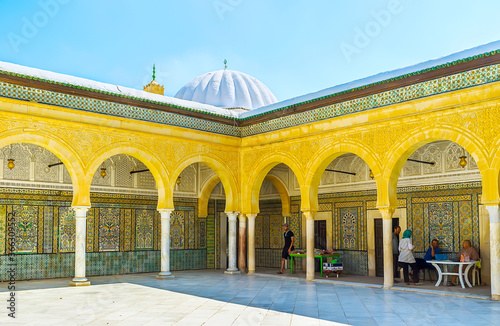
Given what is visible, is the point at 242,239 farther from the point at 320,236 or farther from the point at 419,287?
the point at 419,287

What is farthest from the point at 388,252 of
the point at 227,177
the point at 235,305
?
the point at 227,177

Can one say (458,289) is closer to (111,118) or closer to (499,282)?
(499,282)

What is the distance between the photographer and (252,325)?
5262 mm

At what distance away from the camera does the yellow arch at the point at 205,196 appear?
40.0ft

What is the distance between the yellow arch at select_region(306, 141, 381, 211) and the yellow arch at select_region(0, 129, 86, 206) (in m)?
→ 3.86

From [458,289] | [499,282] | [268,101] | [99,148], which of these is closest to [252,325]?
[499,282]

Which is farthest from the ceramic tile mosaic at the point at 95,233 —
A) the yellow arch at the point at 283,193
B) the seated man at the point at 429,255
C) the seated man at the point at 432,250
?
the seated man at the point at 432,250

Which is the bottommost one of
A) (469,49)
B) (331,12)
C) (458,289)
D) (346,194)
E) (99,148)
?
(458,289)

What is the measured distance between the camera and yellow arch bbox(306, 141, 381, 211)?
332 inches

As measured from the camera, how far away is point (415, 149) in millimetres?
8031

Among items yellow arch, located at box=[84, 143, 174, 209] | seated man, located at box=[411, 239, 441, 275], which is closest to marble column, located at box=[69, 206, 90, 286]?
yellow arch, located at box=[84, 143, 174, 209]

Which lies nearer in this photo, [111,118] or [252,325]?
[252,325]

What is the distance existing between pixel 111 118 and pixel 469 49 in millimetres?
5789

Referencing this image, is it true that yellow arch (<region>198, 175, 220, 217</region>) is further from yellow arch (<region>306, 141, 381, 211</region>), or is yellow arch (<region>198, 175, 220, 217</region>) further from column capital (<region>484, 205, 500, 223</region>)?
column capital (<region>484, 205, 500, 223</region>)
